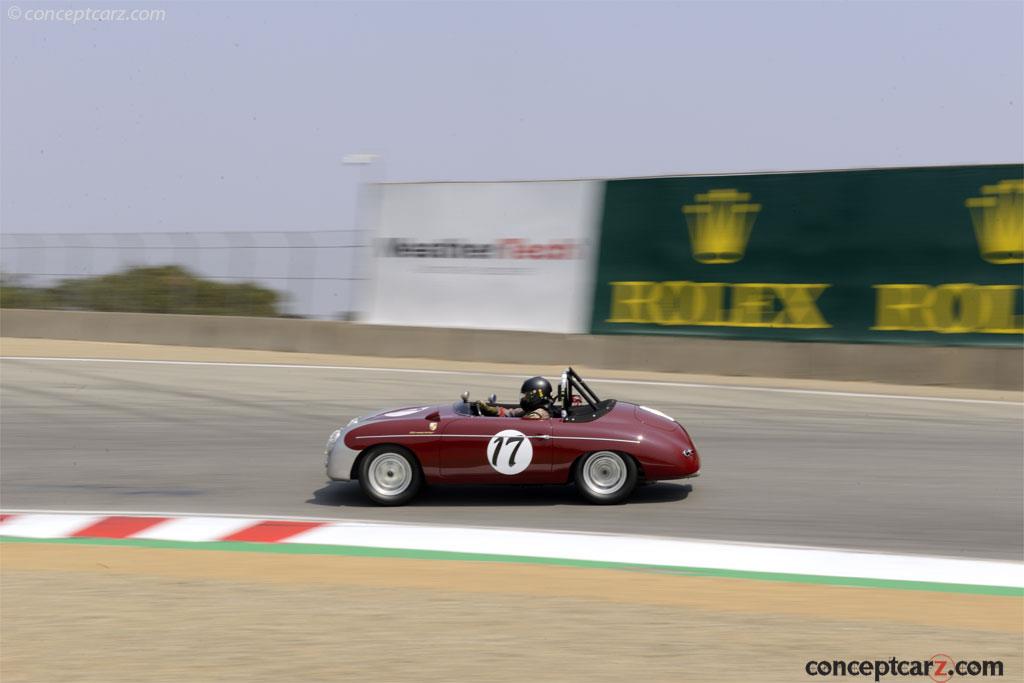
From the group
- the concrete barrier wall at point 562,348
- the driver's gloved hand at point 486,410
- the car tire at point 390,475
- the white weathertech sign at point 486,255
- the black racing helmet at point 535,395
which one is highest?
the white weathertech sign at point 486,255

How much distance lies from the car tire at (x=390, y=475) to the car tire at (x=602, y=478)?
4.31ft

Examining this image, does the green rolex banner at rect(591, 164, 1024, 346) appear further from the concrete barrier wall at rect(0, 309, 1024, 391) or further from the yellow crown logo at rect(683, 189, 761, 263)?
the concrete barrier wall at rect(0, 309, 1024, 391)

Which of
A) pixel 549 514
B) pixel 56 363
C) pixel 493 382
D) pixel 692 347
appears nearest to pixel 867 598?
pixel 549 514

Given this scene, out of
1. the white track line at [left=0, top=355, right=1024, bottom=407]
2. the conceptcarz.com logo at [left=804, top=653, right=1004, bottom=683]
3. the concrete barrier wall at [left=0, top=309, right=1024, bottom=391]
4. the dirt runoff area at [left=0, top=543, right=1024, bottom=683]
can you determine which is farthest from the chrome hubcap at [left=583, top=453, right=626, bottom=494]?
the concrete barrier wall at [left=0, top=309, right=1024, bottom=391]

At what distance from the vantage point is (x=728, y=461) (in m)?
10.4

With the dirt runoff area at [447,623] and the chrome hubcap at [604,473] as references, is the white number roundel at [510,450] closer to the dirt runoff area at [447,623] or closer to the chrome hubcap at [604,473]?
the chrome hubcap at [604,473]

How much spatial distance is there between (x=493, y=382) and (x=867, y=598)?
1077cm

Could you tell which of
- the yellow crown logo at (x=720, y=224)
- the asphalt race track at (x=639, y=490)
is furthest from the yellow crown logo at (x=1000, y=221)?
the yellow crown logo at (x=720, y=224)

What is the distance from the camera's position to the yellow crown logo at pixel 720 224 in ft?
60.6

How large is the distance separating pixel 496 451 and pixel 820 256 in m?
10.9

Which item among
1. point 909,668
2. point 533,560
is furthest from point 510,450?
point 909,668

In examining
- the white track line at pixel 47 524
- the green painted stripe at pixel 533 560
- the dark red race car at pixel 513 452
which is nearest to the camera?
the green painted stripe at pixel 533 560

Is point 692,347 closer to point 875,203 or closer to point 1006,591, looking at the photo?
point 875,203

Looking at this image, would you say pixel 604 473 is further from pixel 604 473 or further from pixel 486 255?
pixel 486 255
